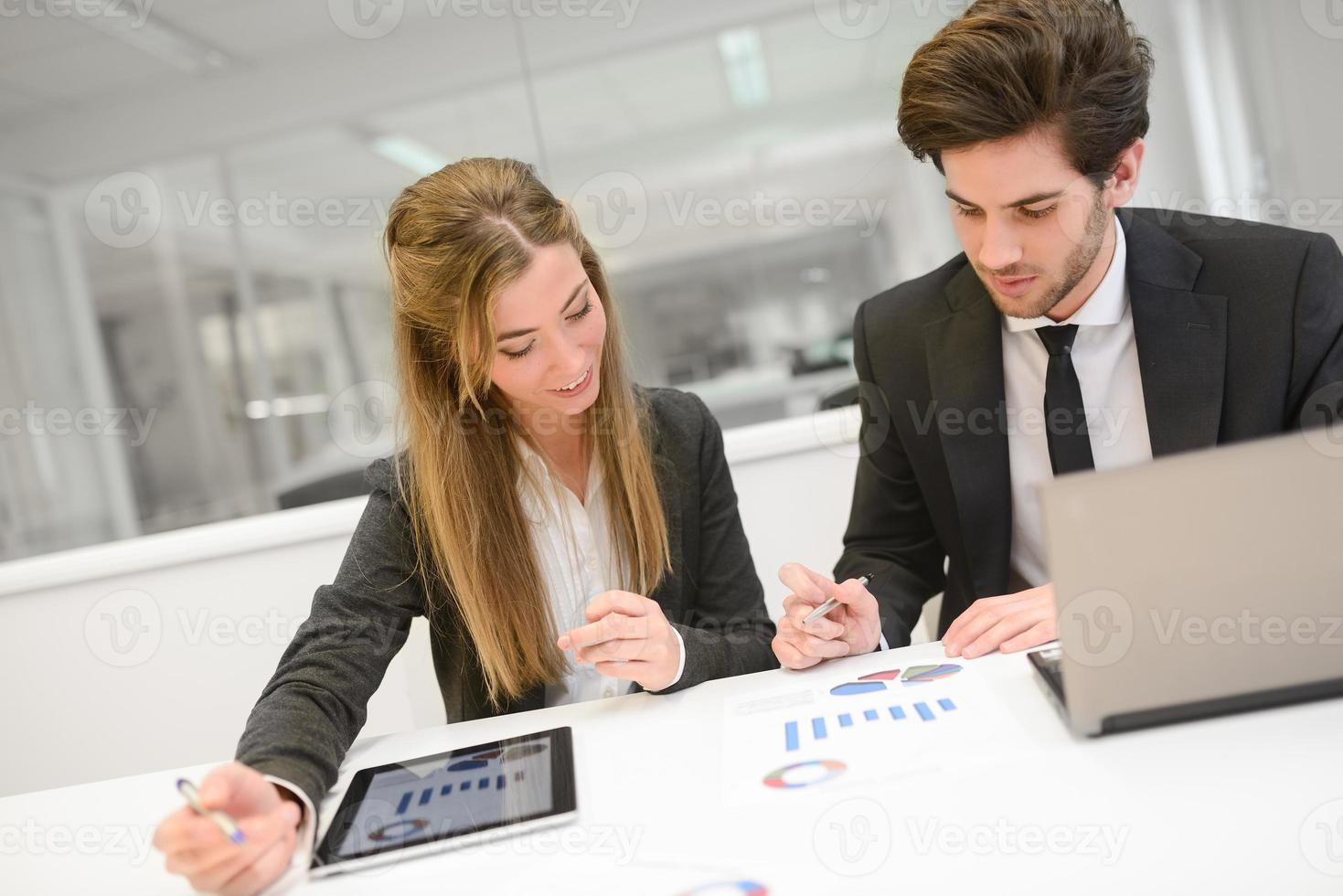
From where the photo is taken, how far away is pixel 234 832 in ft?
2.68

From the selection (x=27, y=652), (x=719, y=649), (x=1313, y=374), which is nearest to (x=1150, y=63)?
(x=1313, y=374)

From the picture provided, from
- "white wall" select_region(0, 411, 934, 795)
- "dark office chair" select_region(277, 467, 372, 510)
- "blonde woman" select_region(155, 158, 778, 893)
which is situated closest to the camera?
"blonde woman" select_region(155, 158, 778, 893)

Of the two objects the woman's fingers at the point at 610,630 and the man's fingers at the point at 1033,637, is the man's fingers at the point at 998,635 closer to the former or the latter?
the man's fingers at the point at 1033,637

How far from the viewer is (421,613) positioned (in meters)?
1.40

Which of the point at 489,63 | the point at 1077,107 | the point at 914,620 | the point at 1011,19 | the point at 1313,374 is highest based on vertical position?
the point at 489,63

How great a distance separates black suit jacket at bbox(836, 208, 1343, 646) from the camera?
1257mm

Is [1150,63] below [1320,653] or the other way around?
the other way around

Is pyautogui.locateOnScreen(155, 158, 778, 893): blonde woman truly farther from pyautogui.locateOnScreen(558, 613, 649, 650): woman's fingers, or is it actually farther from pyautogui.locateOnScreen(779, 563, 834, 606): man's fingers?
pyautogui.locateOnScreen(779, 563, 834, 606): man's fingers

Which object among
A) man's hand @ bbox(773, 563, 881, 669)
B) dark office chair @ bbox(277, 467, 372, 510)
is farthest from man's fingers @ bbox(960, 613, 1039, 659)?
dark office chair @ bbox(277, 467, 372, 510)

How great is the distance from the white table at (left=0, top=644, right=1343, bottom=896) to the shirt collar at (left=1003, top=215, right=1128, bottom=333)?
56 cm

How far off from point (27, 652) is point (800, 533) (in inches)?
64.5

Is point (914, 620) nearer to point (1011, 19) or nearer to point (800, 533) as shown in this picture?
point (800, 533)

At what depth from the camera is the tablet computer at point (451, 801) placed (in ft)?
2.79

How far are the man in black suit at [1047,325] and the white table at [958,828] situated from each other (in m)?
0.26
